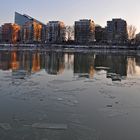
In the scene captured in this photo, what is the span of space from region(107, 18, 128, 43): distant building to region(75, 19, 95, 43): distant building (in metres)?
6.82

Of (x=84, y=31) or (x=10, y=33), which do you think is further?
(x=10, y=33)

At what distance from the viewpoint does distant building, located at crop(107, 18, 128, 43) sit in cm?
11755

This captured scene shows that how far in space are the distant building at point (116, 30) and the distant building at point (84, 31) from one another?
682 cm

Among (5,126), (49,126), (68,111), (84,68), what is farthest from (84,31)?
(5,126)

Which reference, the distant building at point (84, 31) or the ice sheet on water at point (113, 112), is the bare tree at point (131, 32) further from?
the ice sheet on water at point (113, 112)

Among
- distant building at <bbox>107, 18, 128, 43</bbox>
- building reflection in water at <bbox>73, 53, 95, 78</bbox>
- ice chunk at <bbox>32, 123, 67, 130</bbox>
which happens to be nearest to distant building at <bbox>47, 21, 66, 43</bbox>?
distant building at <bbox>107, 18, 128, 43</bbox>

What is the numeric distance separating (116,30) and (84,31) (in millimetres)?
14398

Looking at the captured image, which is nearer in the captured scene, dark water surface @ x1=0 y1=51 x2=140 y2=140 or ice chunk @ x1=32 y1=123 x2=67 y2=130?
dark water surface @ x1=0 y1=51 x2=140 y2=140

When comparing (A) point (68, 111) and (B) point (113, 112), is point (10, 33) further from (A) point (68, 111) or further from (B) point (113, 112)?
(B) point (113, 112)

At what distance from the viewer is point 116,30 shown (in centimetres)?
12681

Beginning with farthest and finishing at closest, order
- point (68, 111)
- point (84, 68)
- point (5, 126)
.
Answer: point (84, 68), point (68, 111), point (5, 126)

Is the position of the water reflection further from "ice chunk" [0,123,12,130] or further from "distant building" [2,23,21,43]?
"distant building" [2,23,21,43]

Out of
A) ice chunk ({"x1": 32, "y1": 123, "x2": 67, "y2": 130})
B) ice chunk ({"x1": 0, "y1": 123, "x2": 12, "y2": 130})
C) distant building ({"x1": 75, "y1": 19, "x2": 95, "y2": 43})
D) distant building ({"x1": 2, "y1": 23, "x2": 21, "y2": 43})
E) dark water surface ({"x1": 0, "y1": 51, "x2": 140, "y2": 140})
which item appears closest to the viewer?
dark water surface ({"x1": 0, "y1": 51, "x2": 140, "y2": 140})

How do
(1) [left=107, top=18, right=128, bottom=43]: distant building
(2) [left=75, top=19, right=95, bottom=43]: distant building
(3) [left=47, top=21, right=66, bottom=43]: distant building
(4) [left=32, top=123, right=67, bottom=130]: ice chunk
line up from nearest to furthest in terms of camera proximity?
(4) [left=32, top=123, right=67, bottom=130]: ice chunk → (2) [left=75, top=19, right=95, bottom=43]: distant building → (1) [left=107, top=18, right=128, bottom=43]: distant building → (3) [left=47, top=21, right=66, bottom=43]: distant building
